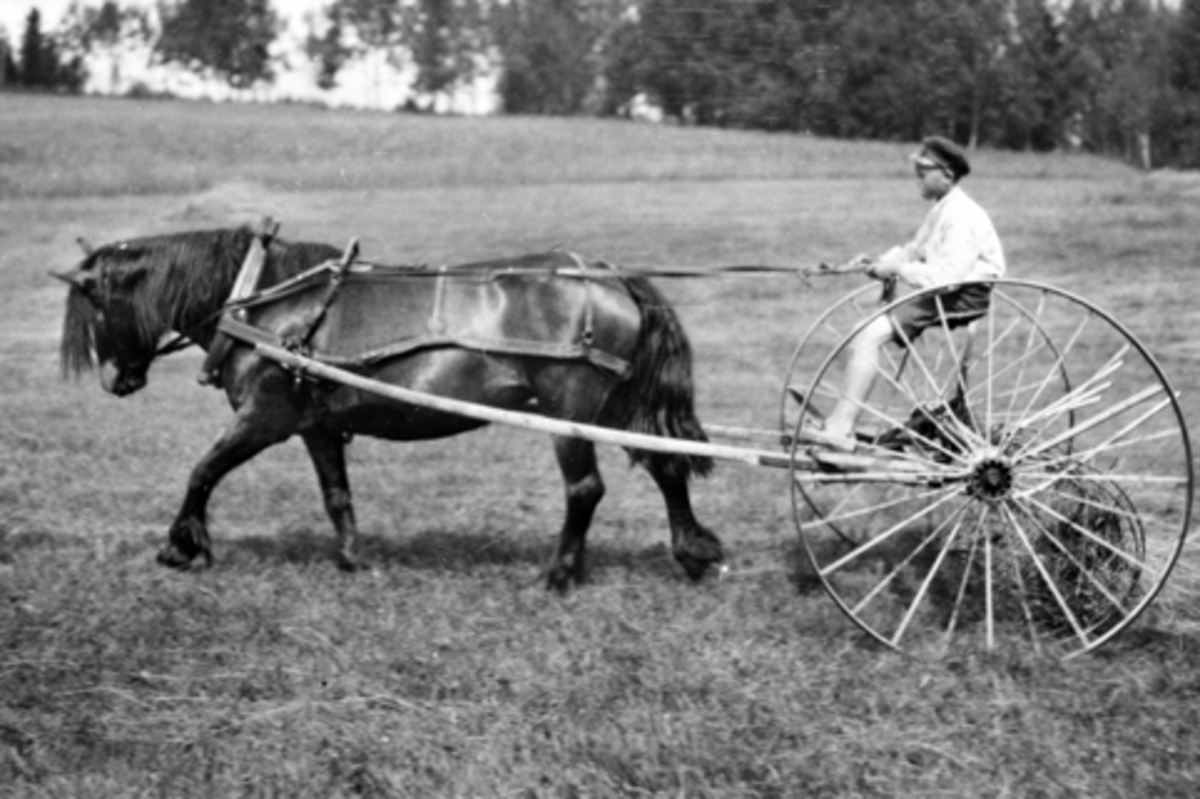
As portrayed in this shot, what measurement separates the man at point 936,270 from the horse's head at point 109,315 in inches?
150

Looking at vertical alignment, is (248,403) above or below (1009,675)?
above

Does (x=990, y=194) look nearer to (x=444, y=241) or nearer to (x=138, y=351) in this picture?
(x=444, y=241)

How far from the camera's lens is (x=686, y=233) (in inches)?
871

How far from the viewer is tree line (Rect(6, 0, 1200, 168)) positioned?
66.3 ft

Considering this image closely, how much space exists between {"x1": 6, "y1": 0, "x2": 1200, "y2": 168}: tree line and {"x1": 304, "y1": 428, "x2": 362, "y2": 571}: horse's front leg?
13729 mm

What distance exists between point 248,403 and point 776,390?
8.08m

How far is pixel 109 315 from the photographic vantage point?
709 cm

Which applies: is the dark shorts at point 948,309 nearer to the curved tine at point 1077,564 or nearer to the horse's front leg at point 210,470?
the curved tine at point 1077,564

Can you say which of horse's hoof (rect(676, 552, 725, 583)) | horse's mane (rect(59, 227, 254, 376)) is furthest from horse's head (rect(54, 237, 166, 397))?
horse's hoof (rect(676, 552, 725, 583))

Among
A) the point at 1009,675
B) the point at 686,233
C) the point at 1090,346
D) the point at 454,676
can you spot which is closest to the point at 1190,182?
the point at 1090,346

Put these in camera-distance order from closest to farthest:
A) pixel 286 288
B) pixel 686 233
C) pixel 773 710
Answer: pixel 773 710, pixel 286 288, pixel 686 233

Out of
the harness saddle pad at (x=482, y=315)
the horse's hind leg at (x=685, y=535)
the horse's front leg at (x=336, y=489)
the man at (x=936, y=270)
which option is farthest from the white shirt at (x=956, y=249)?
the horse's front leg at (x=336, y=489)

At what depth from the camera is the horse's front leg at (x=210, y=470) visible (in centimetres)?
687

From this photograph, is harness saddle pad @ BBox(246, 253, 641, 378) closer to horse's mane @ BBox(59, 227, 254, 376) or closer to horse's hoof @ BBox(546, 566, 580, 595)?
horse's mane @ BBox(59, 227, 254, 376)
